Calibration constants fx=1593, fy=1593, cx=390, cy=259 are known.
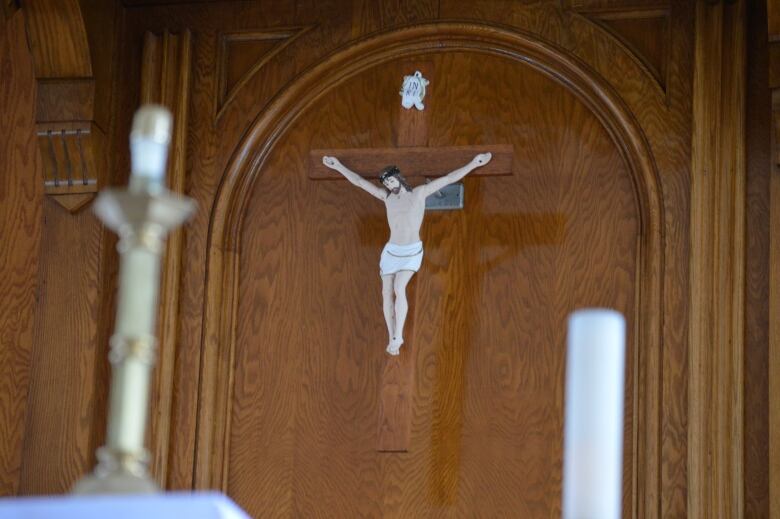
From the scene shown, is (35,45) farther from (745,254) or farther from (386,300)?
(745,254)

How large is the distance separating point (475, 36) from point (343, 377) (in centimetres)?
144

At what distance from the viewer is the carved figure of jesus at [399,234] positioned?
5883 mm

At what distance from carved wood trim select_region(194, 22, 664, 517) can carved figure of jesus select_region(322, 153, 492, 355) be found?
56 cm

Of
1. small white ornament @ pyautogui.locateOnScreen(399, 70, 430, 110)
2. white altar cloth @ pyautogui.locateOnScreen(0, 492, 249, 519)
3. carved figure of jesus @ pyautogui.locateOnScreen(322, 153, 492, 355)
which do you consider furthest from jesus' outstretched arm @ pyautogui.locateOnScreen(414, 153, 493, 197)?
white altar cloth @ pyautogui.locateOnScreen(0, 492, 249, 519)

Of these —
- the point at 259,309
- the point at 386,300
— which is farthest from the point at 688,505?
the point at 259,309

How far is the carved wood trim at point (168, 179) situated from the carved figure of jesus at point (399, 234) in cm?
79

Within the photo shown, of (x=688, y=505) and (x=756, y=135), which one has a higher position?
A: (x=756, y=135)

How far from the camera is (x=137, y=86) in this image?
21.3ft

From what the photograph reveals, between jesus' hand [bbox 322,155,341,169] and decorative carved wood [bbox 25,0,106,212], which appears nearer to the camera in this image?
jesus' hand [bbox 322,155,341,169]

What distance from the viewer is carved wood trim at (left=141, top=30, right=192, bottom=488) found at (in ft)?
20.1

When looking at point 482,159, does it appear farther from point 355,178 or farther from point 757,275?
point 757,275

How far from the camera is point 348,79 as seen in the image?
6383 mm

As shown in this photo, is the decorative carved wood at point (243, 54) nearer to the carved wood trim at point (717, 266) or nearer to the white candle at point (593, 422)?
the carved wood trim at point (717, 266)

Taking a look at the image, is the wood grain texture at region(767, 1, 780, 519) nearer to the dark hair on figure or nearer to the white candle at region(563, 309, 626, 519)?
the dark hair on figure
